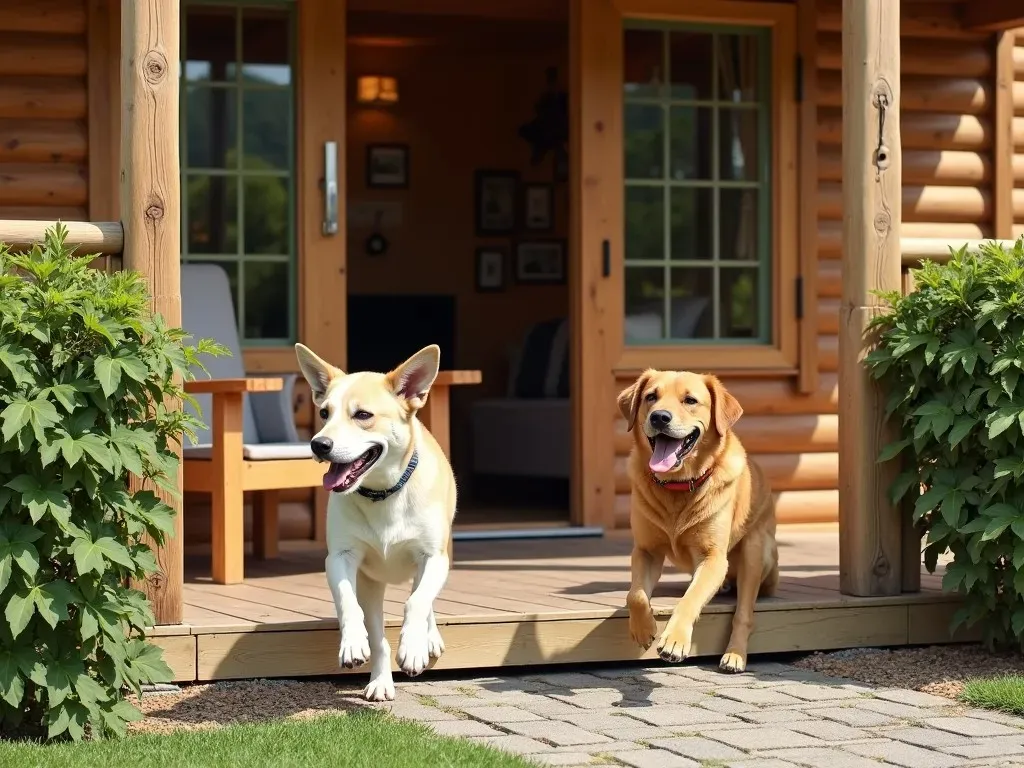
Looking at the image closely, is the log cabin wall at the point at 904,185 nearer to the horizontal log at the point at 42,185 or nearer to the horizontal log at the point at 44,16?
the horizontal log at the point at 42,185

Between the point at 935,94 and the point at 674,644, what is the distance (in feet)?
13.7

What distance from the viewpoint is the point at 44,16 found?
19.8 ft

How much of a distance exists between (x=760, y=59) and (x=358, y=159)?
3651mm

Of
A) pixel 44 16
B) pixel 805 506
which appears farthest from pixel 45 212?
pixel 805 506

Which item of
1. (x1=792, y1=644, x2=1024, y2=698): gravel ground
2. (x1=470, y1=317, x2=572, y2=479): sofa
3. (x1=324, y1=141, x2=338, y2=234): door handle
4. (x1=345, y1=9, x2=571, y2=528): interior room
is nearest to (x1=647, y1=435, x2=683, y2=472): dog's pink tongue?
(x1=792, y1=644, x2=1024, y2=698): gravel ground

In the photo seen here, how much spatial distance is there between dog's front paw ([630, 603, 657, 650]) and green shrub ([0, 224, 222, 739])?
4.51 feet

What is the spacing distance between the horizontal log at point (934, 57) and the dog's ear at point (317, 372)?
3.97 m

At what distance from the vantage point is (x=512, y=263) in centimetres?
1032

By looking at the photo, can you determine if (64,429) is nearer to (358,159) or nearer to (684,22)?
(684,22)

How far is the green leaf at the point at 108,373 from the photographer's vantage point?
363cm

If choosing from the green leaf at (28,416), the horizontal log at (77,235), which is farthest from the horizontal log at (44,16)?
the green leaf at (28,416)

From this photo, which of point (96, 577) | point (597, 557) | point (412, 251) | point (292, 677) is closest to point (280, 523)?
point (597, 557)

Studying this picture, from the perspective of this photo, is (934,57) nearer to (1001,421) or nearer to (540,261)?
(1001,421)

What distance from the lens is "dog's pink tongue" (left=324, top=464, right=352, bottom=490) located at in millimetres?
3697
